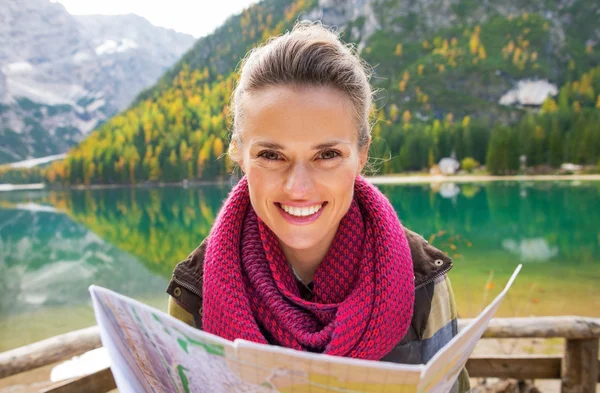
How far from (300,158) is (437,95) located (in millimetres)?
59026

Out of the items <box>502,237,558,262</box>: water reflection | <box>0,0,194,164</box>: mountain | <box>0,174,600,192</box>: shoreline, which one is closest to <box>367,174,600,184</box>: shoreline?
<box>0,174,600,192</box>: shoreline

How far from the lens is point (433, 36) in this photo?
216ft

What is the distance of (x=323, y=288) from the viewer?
1.08 meters

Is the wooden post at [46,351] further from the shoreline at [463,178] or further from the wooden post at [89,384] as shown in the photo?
the shoreline at [463,178]

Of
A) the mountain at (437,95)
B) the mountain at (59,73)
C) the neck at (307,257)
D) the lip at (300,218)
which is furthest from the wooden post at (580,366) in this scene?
the mountain at (59,73)

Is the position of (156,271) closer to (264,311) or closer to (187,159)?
(264,311)

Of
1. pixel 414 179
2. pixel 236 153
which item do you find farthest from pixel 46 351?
pixel 414 179

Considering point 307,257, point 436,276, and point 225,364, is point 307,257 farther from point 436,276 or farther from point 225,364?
point 225,364

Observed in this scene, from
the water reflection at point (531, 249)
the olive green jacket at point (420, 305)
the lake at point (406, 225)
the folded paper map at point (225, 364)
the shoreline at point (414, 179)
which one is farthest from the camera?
the shoreline at point (414, 179)

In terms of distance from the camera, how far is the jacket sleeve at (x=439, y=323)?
110 centimetres

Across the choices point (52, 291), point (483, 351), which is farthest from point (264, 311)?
point (52, 291)

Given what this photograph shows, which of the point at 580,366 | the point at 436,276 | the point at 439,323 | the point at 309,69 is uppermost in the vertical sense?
the point at 309,69

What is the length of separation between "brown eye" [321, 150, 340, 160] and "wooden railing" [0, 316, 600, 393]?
107cm

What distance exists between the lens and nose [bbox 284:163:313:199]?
3.04ft
